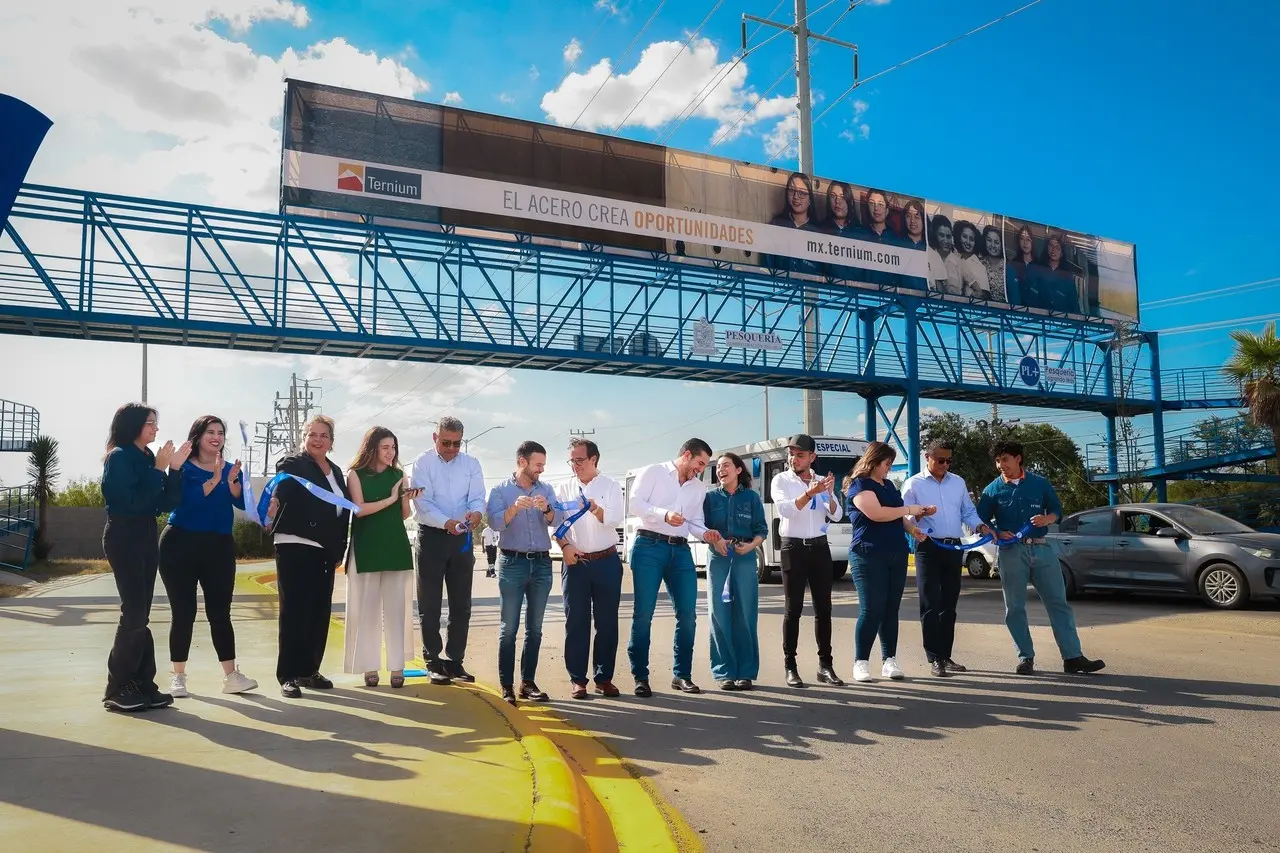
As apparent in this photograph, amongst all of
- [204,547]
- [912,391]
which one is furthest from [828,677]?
[912,391]

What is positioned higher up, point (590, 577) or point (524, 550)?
point (524, 550)

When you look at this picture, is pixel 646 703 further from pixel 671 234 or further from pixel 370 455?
pixel 671 234

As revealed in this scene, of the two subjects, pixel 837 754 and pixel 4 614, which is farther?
pixel 4 614

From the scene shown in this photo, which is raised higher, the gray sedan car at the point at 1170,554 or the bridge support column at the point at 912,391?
the bridge support column at the point at 912,391

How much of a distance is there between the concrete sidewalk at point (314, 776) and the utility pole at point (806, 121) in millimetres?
22553

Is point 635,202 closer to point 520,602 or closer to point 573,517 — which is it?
point 573,517

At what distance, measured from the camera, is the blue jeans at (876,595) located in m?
7.90

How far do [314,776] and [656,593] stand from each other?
3366mm

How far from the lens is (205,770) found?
468 centimetres

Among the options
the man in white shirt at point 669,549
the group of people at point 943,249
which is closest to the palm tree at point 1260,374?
the group of people at point 943,249

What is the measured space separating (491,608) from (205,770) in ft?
40.6

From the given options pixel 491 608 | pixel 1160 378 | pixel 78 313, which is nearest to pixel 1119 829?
pixel 491 608

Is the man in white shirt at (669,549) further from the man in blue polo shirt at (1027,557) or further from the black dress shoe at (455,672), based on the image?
the man in blue polo shirt at (1027,557)

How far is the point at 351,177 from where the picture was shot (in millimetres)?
22266
